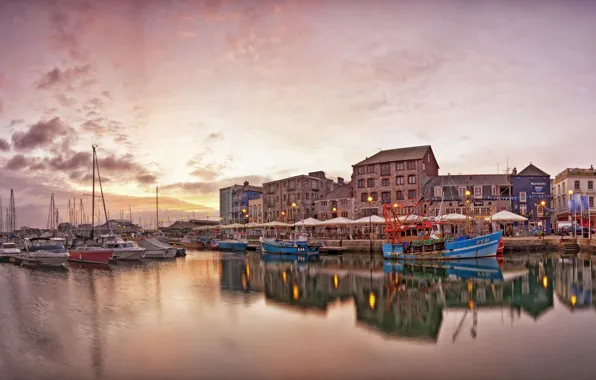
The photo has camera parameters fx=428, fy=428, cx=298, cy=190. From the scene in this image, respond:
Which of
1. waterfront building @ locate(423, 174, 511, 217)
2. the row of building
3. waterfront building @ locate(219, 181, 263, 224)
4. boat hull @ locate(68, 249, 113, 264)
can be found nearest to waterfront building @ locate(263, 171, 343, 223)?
the row of building

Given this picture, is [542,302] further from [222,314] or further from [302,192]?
[302,192]

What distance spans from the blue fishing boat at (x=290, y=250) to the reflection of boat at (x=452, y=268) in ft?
36.2

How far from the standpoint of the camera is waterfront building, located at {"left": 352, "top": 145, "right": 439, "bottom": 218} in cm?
6944

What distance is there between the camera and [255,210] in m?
99.0

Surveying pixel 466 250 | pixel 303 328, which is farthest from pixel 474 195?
pixel 303 328

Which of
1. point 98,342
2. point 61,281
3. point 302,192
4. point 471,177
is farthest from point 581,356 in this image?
point 302,192

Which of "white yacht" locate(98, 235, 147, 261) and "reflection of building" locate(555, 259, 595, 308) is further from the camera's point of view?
"white yacht" locate(98, 235, 147, 261)

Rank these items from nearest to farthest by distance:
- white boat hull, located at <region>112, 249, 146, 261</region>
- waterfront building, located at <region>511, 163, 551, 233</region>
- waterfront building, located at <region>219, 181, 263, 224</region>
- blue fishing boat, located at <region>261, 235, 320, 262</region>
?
white boat hull, located at <region>112, 249, 146, 261</region> → blue fishing boat, located at <region>261, 235, 320, 262</region> → waterfront building, located at <region>511, 163, 551, 233</region> → waterfront building, located at <region>219, 181, 263, 224</region>

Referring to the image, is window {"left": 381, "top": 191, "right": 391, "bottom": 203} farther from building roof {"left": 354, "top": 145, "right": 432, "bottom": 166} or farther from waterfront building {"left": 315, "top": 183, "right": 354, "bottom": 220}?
waterfront building {"left": 315, "top": 183, "right": 354, "bottom": 220}

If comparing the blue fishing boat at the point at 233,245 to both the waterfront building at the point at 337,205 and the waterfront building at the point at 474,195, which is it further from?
the waterfront building at the point at 474,195

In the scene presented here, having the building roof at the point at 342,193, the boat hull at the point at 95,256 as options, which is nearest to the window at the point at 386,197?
the building roof at the point at 342,193

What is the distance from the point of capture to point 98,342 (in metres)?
15.6

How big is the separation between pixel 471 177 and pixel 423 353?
59.7 meters

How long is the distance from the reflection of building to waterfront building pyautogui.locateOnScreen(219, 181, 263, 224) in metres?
74.9
